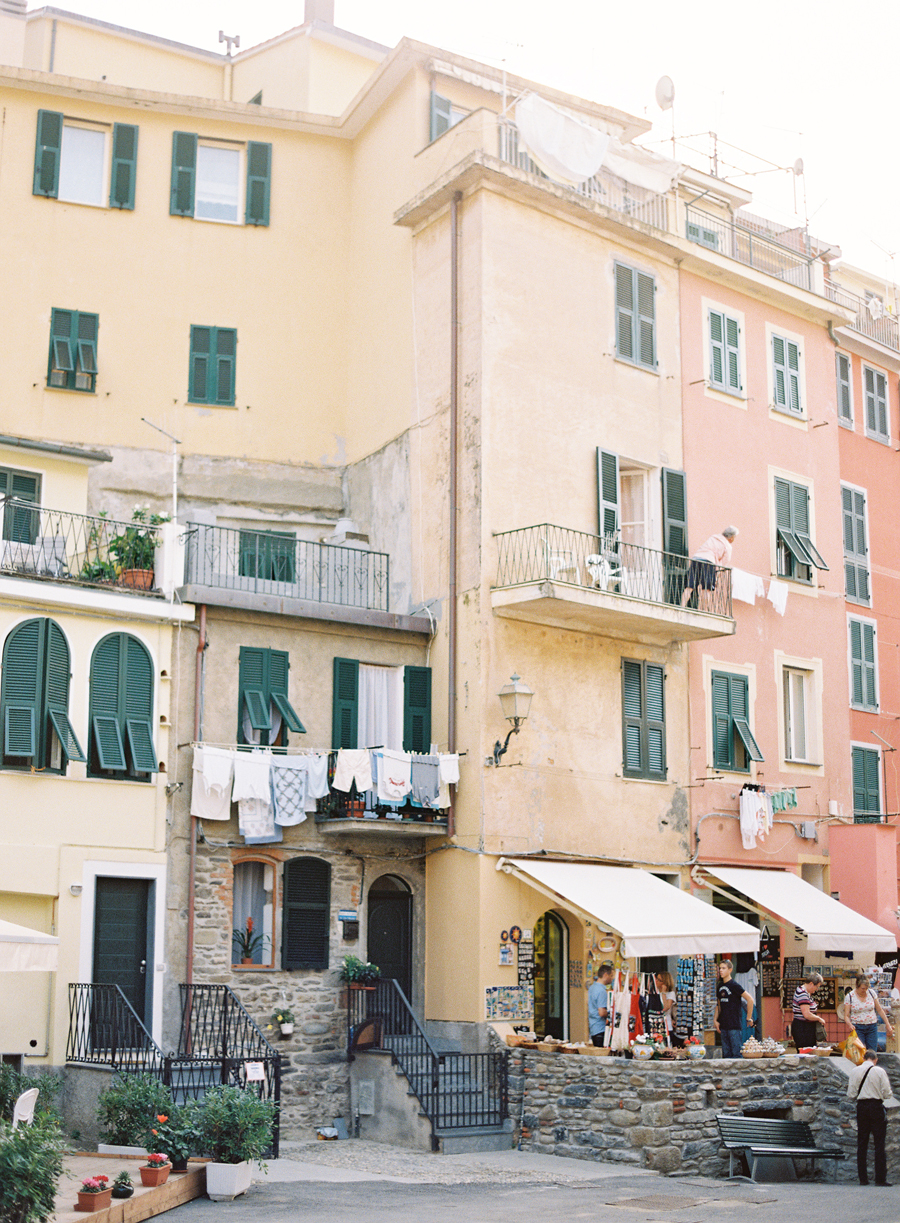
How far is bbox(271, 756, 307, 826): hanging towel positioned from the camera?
62.1 ft

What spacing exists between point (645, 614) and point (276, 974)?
286 inches

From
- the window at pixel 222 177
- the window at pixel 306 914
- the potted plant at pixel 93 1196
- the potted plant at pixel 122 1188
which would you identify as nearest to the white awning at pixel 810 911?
the window at pixel 306 914

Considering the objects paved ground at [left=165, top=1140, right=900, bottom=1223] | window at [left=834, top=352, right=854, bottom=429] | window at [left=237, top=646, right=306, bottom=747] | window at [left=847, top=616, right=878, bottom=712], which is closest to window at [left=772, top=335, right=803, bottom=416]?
window at [left=834, top=352, right=854, bottom=429]

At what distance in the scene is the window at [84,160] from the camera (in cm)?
2356

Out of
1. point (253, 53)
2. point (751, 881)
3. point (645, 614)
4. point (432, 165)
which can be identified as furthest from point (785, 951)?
point (253, 53)

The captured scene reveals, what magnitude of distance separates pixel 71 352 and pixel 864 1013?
51.7 ft

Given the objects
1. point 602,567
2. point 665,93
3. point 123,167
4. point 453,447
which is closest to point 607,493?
point 602,567

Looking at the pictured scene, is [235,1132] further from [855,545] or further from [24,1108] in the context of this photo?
[855,545]

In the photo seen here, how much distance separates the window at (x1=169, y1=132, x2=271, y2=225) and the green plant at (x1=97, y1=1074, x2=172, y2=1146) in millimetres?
15138

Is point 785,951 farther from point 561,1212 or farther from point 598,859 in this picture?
point 561,1212

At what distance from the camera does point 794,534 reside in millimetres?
24703

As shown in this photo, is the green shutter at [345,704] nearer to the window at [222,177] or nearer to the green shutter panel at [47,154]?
the window at [222,177]

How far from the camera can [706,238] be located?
26344 millimetres

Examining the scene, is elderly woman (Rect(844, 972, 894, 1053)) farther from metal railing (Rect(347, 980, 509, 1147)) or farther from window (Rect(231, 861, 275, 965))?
window (Rect(231, 861, 275, 965))
